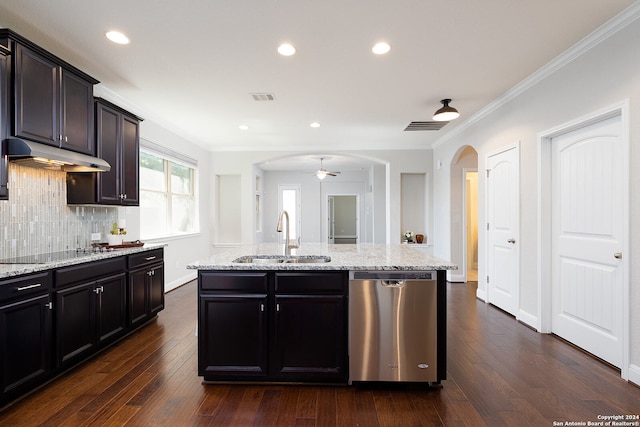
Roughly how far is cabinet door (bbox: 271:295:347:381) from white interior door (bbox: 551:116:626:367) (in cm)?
219


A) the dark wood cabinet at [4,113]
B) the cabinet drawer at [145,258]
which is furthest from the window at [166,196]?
the dark wood cabinet at [4,113]

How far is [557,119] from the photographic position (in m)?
3.19

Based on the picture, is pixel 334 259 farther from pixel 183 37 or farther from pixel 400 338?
pixel 183 37

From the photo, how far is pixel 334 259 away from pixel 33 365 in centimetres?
221

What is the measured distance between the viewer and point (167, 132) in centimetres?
520

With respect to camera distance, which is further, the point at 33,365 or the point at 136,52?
the point at 136,52

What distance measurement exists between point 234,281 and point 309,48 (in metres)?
2.05

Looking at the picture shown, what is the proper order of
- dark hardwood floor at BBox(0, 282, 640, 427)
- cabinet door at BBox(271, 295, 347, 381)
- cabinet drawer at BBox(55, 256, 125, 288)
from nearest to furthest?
dark hardwood floor at BBox(0, 282, 640, 427)
cabinet door at BBox(271, 295, 347, 381)
cabinet drawer at BBox(55, 256, 125, 288)

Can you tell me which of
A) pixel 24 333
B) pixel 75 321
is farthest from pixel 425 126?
pixel 24 333

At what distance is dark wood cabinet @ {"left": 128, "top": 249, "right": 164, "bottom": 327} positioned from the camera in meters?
3.35

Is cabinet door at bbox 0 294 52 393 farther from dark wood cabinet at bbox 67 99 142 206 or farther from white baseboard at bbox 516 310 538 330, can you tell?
white baseboard at bbox 516 310 538 330

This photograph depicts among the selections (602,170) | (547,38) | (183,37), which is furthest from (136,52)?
(602,170)

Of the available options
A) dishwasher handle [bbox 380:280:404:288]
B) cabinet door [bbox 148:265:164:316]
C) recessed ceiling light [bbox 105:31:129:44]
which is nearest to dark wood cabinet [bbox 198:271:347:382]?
dishwasher handle [bbox 380:280:404:288]

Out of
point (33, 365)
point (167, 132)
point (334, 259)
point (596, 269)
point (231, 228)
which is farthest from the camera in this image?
point (231, 228)
